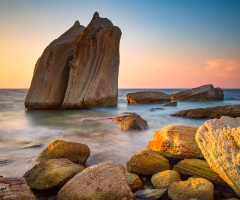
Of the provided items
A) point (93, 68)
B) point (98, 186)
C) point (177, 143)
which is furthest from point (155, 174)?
point (93, 68)

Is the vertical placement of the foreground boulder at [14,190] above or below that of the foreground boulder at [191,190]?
above

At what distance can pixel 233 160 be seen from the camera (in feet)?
8.46

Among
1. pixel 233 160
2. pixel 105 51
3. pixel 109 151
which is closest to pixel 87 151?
pixel 109 151

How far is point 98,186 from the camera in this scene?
7.95 feet

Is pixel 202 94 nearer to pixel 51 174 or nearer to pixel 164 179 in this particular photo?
pixel 164 179

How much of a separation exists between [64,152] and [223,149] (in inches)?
110

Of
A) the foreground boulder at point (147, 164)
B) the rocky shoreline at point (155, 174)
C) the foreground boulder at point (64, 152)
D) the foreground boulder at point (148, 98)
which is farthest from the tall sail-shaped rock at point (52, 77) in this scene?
the foreground boulder at point (147, 164)

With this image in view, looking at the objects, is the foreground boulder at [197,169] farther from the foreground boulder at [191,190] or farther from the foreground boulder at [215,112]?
the foreground boulder at [215,112]

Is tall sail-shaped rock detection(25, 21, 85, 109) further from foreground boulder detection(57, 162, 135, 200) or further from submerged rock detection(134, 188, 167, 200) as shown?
submerged rock detection(134, 188, 167, 200)

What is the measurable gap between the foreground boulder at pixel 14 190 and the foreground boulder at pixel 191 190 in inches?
71.0

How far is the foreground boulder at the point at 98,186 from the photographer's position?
237cm

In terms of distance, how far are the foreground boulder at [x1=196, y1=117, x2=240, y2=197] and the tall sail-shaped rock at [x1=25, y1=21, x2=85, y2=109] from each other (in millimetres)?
12565

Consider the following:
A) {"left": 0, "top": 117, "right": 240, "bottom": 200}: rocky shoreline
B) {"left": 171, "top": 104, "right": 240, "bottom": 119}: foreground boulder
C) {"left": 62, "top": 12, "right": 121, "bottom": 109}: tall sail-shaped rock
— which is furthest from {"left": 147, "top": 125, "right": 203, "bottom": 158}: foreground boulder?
{"left": 62, "top": 12, "right": 121, "bottom": 109}: tall sail-shaped rock

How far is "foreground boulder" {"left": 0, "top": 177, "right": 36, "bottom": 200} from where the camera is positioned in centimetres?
205
